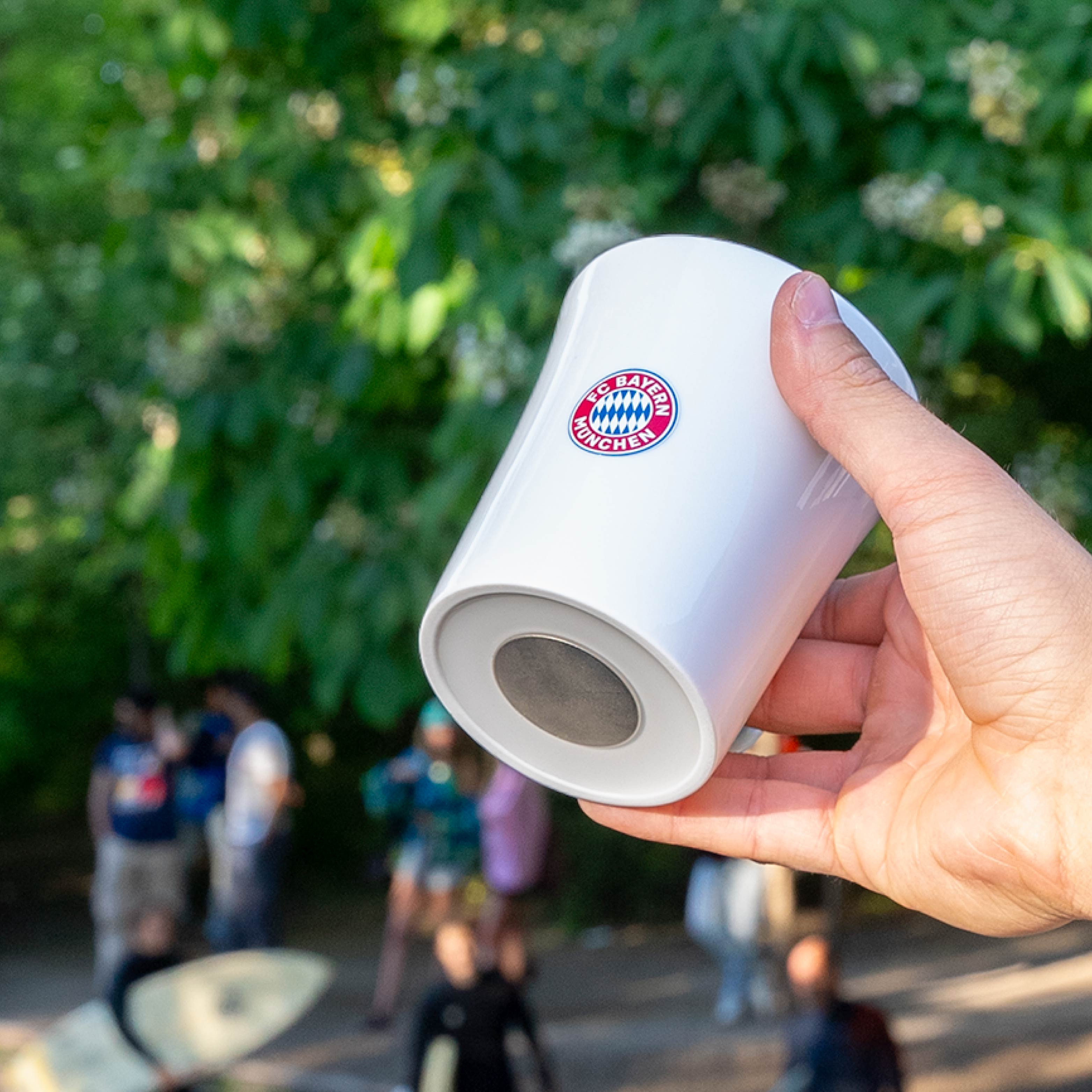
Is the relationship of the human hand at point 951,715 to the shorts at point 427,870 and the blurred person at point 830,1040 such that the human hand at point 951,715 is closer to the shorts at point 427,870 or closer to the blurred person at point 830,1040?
the blurred person at point 830,1040

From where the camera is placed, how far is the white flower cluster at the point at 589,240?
317 centimetres

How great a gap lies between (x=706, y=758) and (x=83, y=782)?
12476 millimetres

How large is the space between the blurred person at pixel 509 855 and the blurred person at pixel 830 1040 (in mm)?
1840

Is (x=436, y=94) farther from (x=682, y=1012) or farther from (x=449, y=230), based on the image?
(x=682, y=1012)

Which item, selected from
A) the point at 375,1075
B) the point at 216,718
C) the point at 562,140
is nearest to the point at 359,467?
the point at 562,140

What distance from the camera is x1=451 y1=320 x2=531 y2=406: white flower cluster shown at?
338 centimetres

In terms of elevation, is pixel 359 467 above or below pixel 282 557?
above

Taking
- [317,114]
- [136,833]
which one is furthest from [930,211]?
[136,833]

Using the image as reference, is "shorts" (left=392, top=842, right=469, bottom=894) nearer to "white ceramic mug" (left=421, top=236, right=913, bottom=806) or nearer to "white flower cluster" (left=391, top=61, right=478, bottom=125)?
"white flower cluster" (left=391, top=61, right=478, bottom=125)

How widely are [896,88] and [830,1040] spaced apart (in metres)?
2.89

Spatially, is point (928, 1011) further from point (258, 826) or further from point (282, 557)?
point (282, 557)

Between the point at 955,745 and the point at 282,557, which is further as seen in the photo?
the point at 282,557

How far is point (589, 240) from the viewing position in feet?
10.5

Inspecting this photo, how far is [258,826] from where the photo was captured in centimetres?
718
